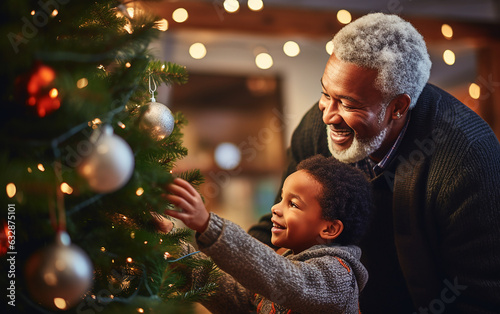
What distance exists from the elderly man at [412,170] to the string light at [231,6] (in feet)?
5.44

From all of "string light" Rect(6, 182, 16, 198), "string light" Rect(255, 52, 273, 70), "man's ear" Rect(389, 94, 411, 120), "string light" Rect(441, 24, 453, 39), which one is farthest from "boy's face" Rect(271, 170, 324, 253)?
"string light" Rect(255, 52, 273, 70)

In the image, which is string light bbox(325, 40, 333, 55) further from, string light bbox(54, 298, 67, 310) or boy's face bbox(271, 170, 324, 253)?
string light bbox(54, 298, 67, 310)

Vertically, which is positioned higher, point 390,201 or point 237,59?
point 390,201

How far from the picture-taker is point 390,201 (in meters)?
1.23

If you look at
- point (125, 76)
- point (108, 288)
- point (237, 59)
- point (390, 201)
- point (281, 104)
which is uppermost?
point (125, 76)

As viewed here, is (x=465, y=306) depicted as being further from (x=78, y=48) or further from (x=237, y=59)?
(x=237, y=59)

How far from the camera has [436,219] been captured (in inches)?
44.7

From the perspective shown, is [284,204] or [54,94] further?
[284,204]

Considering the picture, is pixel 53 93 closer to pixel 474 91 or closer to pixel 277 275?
pixel 277 275

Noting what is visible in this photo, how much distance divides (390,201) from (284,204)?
38 centimetres

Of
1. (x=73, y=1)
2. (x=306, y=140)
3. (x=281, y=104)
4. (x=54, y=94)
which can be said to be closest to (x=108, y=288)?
(x=54, y=94)

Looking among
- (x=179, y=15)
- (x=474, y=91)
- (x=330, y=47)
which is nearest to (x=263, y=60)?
(x=179, y=15)

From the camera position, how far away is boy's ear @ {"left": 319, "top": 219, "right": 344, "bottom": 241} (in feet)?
3.30

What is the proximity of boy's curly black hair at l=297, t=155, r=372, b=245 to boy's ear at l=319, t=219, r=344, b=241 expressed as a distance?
0.4 inches
